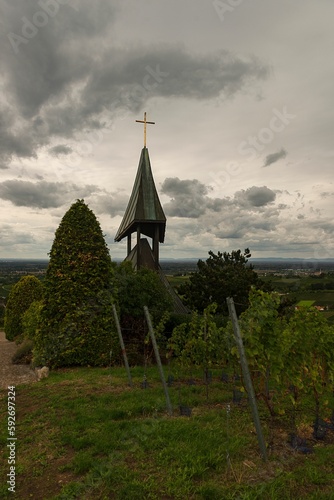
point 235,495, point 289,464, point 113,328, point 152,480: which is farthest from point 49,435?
point 113,328

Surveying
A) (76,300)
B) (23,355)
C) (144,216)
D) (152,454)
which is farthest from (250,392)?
(144,216)

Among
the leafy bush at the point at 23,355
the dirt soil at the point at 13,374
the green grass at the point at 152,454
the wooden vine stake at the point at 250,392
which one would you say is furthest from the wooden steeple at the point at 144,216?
the wooden vine stake at the point at 250,392

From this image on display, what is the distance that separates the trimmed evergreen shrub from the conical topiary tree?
1009 centimetres

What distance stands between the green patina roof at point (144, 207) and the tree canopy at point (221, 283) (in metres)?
3.95

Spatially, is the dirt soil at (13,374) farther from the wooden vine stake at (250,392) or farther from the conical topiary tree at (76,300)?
the wooden vine stake at (250,392)

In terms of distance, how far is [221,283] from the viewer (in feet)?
65.2

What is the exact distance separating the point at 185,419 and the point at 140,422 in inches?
38.0

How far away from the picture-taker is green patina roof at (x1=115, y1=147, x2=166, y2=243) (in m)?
19.0

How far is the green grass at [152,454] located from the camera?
14.8ft

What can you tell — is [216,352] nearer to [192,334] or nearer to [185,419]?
[192,334]

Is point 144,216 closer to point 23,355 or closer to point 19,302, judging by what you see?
point 23,355

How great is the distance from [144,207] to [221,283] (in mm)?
6732

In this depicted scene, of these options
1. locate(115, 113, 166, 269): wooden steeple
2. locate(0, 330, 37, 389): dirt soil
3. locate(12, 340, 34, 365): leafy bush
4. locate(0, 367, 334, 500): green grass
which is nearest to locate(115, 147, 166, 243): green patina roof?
locate(115, 113, 166, 269): wooden steeple

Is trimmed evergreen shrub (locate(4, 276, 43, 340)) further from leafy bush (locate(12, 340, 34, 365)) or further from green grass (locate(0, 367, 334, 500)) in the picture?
green grass (locate(0, 367, 334, 500))
